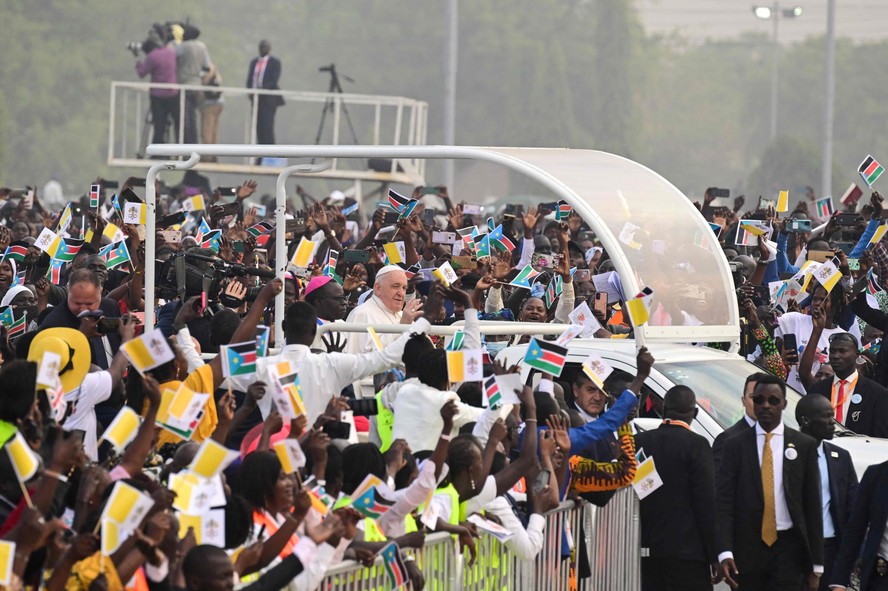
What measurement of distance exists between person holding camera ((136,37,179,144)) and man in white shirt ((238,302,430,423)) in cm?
1645

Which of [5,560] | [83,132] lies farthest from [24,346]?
[83,132]

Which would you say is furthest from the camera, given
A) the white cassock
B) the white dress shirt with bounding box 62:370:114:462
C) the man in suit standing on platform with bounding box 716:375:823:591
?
the white cassock

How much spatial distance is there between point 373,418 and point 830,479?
7.84 ft

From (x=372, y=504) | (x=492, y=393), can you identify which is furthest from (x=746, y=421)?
(x=372, y=504)

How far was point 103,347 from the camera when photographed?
962 centimetres

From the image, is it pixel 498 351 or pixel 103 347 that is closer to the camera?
pixel 103 347

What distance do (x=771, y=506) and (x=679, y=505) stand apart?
452 millimetres

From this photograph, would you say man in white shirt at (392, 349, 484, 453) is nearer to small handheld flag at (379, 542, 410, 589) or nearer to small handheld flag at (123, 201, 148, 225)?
small handheld flag at (379, 542, 410, 589)

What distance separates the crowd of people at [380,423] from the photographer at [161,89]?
1098 cm

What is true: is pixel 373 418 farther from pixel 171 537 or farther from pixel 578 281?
pixel 578 281

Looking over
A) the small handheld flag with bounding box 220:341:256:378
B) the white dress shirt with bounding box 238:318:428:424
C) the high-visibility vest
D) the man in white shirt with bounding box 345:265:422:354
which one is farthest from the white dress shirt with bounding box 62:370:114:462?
the man in white shirt with bounding box 345:265:422:354

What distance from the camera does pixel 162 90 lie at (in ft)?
79.4

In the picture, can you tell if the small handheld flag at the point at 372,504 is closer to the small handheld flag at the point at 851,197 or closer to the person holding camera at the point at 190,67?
the small handheld flag at the point at 851,197

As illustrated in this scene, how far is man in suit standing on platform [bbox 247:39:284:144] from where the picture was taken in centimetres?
2439
